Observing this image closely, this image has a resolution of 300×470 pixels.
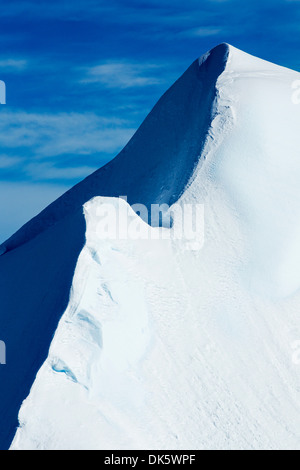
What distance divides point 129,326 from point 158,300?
683 mm

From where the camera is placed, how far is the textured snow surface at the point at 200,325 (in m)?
8.41

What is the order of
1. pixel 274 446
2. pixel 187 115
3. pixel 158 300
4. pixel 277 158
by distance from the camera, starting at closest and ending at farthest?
pixel 274 446 → pixel 158 300 → pixel 277 158 → pixel 187 115

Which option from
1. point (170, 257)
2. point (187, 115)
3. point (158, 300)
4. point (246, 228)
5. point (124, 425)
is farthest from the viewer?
point (187, 115)

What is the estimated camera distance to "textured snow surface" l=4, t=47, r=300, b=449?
841 centimetres

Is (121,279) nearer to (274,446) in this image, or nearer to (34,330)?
(34,330)

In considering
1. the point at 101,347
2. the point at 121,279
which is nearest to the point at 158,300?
the point at 121,279

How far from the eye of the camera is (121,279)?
9602 millimetres

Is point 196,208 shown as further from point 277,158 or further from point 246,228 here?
point 277,158

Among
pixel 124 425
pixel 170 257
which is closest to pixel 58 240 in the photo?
pixel 170 257

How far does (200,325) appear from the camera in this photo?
9875mm

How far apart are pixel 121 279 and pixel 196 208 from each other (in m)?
2.24

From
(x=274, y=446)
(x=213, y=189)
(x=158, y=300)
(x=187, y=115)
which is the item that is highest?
(x=187, y=115)

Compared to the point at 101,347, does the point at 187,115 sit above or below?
above

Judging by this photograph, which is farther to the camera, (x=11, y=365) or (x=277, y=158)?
(x=277, y=158)
